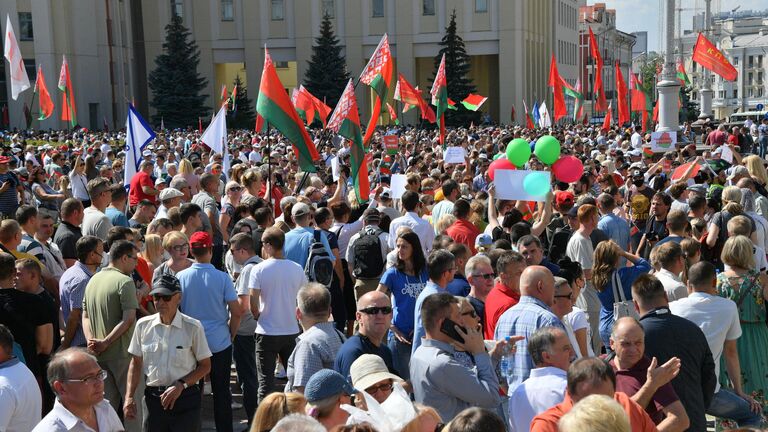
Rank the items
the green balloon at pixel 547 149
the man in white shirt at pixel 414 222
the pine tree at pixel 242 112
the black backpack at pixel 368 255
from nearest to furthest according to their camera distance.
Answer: the black backpack at pixel 368 255 < the man in white shirt at pixel 414 222 < the green balloon at pixel 547 149 < the pine tree at pixel 242 112

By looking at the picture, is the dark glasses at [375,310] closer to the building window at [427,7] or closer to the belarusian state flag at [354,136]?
the belarusian state flag at [354,136]

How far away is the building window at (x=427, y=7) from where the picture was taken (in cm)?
6725

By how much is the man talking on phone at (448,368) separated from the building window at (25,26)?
189 feet

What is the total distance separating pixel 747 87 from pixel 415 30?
367 feet

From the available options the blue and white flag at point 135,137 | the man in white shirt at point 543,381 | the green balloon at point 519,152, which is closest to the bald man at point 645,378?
the man in white shirt at point 543,381

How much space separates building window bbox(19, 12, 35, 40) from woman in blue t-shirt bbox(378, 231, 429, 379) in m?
55.3

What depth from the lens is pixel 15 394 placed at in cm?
512

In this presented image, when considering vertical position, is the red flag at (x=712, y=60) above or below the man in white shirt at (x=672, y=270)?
above

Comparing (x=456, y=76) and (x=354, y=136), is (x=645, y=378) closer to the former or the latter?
(x=354, y=136)

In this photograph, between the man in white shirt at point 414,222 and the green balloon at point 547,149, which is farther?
the green balloon at point 547,149

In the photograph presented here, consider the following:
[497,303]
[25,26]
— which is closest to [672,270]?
[497,303]

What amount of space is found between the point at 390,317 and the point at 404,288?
61.7 inches

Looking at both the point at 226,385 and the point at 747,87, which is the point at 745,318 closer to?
the point at 226,385

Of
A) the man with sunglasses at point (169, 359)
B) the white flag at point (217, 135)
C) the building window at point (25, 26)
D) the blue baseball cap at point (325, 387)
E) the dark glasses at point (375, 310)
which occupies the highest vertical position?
the building window at point (25, 26)
